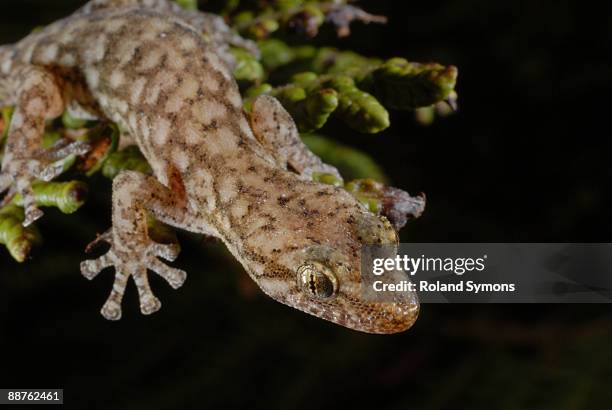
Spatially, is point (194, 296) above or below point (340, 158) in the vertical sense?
below

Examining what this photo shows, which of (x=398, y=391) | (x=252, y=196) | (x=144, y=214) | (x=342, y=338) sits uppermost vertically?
(x=252, y=196)

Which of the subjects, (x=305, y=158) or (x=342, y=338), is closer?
(x=305, y=158)

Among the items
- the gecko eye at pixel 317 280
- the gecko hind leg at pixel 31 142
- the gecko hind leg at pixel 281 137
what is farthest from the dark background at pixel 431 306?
the gecko eye at pixel 317 280

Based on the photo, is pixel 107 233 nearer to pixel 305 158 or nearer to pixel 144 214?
pixel 144 214

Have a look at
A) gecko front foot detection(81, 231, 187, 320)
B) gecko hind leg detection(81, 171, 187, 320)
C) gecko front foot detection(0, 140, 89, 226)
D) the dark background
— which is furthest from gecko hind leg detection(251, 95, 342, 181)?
the dark background

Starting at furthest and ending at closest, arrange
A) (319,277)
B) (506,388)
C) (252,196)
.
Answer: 1. (506,388)
2. (252,196)
3. (319,277)

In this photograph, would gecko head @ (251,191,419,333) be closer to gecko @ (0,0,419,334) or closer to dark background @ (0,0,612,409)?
gecko @ (0,0,419,334)

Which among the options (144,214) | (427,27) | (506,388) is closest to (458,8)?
(427,27)
